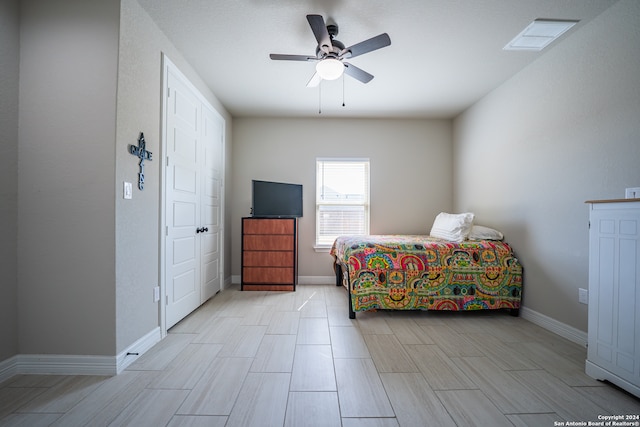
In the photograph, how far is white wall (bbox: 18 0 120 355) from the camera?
6.03ft

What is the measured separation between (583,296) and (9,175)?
432 centimetres

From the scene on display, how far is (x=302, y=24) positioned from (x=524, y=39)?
6.40 ft

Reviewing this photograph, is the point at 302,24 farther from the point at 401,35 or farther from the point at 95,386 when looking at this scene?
the point at 95,386

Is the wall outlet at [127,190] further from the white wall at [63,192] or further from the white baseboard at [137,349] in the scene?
the white baseboard at [137,349]

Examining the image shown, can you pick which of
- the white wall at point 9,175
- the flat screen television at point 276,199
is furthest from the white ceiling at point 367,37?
the flat screen television at point 276,199

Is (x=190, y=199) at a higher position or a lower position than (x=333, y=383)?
higher

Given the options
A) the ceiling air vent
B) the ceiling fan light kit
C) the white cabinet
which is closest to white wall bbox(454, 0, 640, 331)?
the ceiling air vent

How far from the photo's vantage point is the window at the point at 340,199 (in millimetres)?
4512

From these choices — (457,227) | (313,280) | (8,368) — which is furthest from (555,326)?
(8,368)

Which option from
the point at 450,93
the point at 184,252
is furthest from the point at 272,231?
the point at 450,93

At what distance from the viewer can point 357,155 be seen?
4523 mm

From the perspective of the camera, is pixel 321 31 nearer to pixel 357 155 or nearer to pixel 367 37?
pixel 367 37

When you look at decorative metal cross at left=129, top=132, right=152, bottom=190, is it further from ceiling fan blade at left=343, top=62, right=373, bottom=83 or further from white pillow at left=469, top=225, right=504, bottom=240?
white pillow at left=469, top=225, right=504, bottom=240

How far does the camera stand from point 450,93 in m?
3.60
